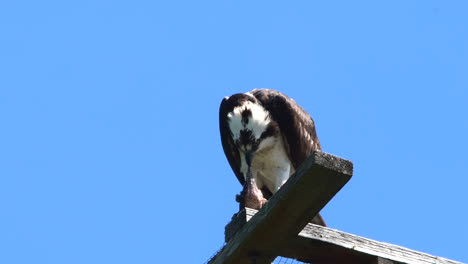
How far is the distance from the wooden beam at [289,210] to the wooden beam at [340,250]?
109 millimetres

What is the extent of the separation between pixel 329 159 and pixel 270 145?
5.14 metres

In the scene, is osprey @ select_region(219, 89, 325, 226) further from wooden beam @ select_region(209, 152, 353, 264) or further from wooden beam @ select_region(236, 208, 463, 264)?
wooden beam @ select_region(209, 152, 353, 264)

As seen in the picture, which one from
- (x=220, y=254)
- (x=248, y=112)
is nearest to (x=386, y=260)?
(x=220, y=254)

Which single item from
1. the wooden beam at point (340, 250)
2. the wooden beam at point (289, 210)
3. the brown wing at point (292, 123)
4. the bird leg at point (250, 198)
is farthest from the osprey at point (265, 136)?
the wooden beam at point (289, 210)

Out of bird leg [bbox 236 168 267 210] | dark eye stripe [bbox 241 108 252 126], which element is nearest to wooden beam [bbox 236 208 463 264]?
bird leg [bbox 236 168 267 210]

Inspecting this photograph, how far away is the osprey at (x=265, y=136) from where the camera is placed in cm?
899

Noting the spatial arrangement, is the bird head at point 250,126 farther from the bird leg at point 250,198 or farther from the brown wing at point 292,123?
the bird leg at point 250,198

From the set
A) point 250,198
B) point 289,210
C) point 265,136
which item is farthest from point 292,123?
point 289,210

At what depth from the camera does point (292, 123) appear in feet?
29.9

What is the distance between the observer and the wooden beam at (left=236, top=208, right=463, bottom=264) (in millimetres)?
4650

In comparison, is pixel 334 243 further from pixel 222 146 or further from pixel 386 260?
pixel 222 146

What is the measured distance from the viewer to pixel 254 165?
9352 millimetres

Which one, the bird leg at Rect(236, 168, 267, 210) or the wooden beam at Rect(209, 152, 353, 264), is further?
the bird leg at Rect(236, 168, 267, 210)

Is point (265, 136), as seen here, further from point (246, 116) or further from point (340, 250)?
point (340, 250)
